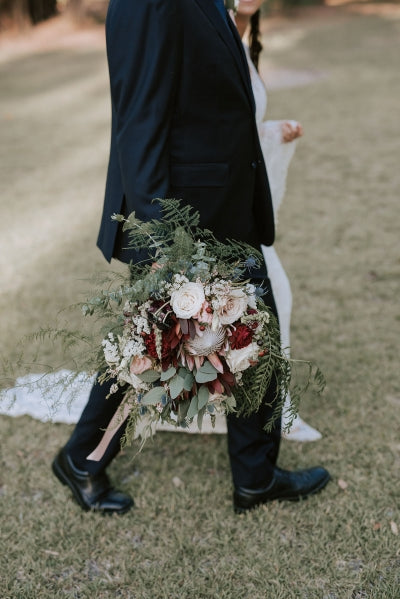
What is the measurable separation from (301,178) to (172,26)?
473 cm

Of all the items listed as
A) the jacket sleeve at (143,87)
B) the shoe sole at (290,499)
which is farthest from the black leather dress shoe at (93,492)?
the jacket sleeve at (143,87)

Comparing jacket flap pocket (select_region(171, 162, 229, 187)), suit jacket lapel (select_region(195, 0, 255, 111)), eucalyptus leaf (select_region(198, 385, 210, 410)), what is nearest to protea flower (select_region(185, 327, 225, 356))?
eucalyptus leaf (select_region(198, 385, 210, 410))

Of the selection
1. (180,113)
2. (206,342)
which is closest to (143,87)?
(180,113)

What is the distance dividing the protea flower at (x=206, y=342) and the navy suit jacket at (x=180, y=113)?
1.47ft

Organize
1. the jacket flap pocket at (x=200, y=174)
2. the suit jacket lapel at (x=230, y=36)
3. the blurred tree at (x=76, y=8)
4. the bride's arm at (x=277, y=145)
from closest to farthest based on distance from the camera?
1. the suit jacket lapel at (x=230, y=36)
2. the jacket flap pocket at (x=200, y=174)
3. the bride's arm at (x=277, y=145)
4. the blurred tree at (x=76, y=8)

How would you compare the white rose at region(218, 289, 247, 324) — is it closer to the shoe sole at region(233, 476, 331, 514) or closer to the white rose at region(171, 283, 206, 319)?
the white rose at region(171, 283, 206, 319)

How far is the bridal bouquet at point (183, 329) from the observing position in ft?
5.60

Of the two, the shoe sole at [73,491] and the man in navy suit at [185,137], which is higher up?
the man in navy suit at [185,137]

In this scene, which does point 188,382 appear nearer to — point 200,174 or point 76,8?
point 200,174

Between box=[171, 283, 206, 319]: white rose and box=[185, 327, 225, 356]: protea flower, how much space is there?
0.09 metres

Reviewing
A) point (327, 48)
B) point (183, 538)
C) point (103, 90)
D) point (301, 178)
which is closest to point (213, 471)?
point (183, 538)

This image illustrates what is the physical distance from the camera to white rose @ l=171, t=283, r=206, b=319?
165 cm

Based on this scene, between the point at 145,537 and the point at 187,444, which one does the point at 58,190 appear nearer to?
the point at 187,444

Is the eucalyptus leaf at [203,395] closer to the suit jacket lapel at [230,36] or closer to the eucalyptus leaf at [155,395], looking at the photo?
the eucalyptus leaf at [155,395]
